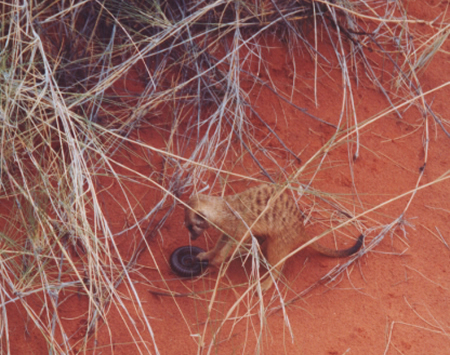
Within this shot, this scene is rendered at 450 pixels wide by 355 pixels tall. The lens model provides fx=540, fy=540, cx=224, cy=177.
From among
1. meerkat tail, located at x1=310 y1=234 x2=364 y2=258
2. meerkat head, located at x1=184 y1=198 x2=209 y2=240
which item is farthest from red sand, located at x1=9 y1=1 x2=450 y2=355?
meerkat head, located at x1=184 y1=198 x2=209 y2=240

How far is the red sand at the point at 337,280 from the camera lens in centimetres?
278

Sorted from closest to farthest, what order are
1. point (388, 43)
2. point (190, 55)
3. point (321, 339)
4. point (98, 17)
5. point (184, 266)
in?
point (321, 339)
point (184, 266)
point (98, 17)
point (190, 55)
point (388, 43)

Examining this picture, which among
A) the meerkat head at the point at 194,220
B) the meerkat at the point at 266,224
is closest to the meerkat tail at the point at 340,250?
the meerkat at the point at 266,224

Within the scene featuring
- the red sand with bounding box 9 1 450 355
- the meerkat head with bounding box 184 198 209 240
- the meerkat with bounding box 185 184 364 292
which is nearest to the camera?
the red sand with bounding box 9 1 450 355

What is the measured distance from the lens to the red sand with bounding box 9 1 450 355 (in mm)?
2781

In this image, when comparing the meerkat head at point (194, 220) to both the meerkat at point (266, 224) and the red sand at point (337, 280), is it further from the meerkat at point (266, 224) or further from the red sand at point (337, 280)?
the red sand at point (337, 280)

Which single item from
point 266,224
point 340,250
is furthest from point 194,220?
point 340,250

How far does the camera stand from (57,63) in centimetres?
341

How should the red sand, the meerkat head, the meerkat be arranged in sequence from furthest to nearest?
the meerkat
the meerkat head
the red sand

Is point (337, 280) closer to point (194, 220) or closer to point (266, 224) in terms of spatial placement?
point (266, 224)

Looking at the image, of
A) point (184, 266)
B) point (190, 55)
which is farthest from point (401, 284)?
point (190, 55)

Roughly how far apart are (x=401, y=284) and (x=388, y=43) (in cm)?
216

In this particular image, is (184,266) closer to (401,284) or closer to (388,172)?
(401,284)

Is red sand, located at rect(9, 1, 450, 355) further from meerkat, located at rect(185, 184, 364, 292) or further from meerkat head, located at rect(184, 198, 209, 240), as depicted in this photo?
meerkat head, located at rect(184, 198, 209, 240)
